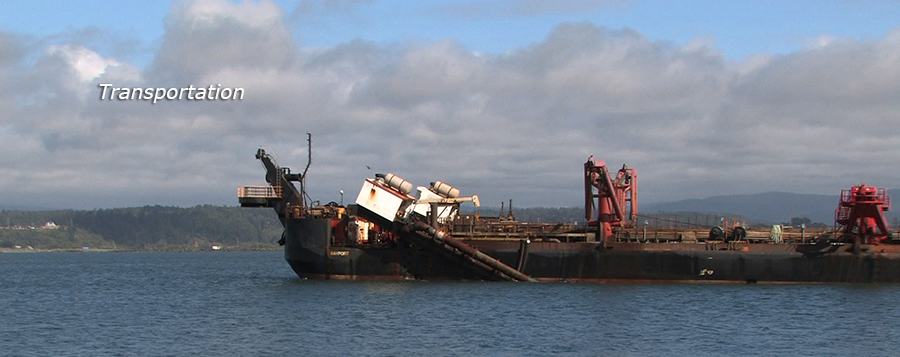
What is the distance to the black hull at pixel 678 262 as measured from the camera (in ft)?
191

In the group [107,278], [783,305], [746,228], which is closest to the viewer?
[783,305]

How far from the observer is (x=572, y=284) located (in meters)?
60.4

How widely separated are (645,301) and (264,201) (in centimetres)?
2554

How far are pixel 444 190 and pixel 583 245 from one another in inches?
377

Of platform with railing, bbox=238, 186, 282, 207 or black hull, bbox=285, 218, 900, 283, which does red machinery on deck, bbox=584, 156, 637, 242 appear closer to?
black hull, bbox=285, 218, 900, 283

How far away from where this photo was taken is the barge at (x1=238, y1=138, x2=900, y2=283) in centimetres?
5875

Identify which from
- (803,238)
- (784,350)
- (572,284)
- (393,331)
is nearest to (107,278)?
(572,284)

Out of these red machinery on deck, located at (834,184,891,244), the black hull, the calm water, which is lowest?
the calm water

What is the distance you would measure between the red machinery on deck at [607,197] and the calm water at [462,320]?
13.0ft

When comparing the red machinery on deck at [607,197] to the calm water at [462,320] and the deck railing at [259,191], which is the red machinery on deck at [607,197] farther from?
the deck railing at [259,191]

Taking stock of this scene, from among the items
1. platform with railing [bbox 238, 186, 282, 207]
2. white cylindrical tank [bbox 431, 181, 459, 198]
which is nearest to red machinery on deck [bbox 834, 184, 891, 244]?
white cylindrical tank [bbox 431, 181, 459, 198]

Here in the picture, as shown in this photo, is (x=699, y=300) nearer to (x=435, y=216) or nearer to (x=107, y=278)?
(x=435, y=216)

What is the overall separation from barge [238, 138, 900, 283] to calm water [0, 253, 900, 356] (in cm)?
100

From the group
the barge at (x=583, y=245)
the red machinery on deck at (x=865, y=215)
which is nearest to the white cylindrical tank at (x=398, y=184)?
the barge at (x=583, y=245)
